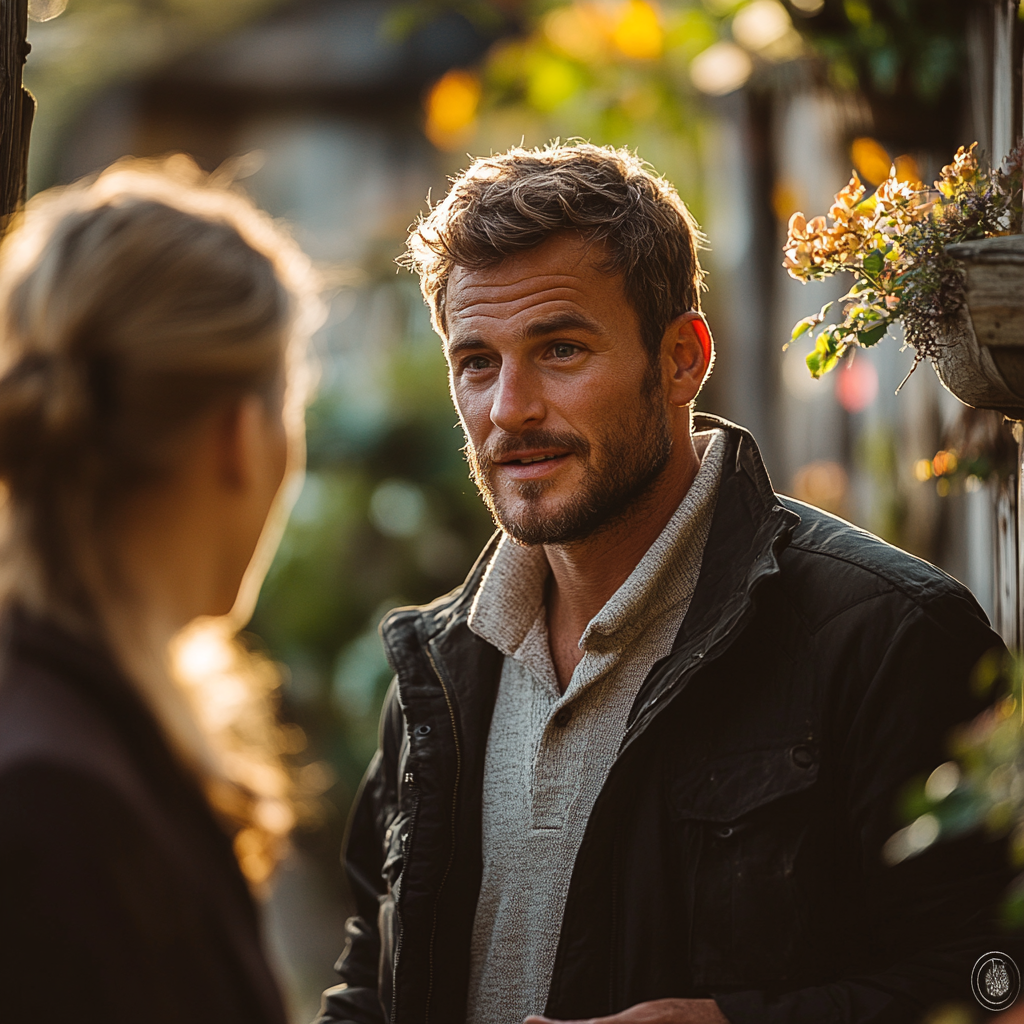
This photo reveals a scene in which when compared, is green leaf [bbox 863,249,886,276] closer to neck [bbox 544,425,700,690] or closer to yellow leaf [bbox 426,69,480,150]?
neck [bbox 544,425,700,690]

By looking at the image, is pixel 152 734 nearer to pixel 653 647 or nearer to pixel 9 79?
pixel 653 647

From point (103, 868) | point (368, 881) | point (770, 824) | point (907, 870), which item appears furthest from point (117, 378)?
point (368, 881)

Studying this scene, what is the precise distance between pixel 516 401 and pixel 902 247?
2.58 feet

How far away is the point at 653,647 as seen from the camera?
2.17 meters

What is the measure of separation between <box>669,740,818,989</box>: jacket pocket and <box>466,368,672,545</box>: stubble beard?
58 cm

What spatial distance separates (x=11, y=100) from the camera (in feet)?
6.77

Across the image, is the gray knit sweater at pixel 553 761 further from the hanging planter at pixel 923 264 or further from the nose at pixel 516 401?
the hanging planter at pixel 923 264

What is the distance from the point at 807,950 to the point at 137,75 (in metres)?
11.7

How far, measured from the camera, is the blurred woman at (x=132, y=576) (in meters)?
1.18

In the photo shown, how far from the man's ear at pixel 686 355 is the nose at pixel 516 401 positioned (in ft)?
0.97

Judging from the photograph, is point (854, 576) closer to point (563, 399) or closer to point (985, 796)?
point (563, 399)

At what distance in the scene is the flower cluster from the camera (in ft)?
5.69

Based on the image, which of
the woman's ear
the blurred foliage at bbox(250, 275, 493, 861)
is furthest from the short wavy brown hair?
the blurred foliage at bbox(250, 275, 493, 861)
